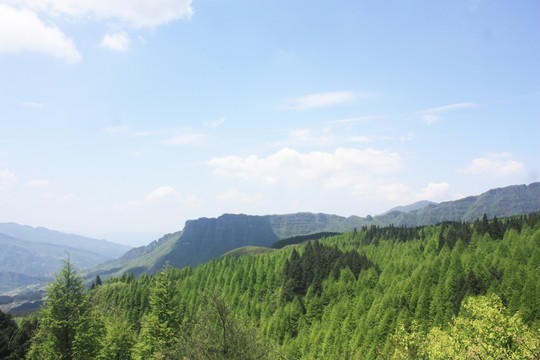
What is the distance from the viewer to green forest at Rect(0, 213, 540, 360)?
82.7 feet

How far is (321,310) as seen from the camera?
4254 inches

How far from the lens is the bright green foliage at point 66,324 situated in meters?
35.1

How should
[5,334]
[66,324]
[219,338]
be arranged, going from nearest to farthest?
[219,338]
[66,324]
[5,334]

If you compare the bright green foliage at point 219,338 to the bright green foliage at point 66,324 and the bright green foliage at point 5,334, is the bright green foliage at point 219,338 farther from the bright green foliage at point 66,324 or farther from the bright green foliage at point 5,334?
the bright green foliage at point 5,334

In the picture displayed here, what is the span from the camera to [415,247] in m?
161

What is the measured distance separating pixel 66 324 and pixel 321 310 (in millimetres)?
87428

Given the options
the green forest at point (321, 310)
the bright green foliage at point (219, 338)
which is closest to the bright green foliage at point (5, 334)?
the green forest at point (321, 310)

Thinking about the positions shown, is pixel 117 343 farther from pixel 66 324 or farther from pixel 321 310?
pixel 321 310

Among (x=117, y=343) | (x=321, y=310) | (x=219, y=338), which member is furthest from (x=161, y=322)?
(x=321, y=310)

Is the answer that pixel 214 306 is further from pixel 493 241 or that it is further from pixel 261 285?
pixel 493 241

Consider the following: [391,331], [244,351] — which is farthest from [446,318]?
[244,351]

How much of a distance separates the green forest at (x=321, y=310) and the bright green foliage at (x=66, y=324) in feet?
0.39

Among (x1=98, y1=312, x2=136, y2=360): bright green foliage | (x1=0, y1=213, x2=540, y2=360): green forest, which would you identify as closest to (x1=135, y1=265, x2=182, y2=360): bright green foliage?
(x1=0, y1=213, x2=540, y2=360): green forest

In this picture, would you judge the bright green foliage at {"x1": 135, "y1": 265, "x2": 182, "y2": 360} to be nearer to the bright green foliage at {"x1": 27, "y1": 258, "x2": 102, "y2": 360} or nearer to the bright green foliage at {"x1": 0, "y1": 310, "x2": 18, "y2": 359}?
the bright green foliage at {"x1": 27, "y1": 258, "x2": 102, "y2": 360}
